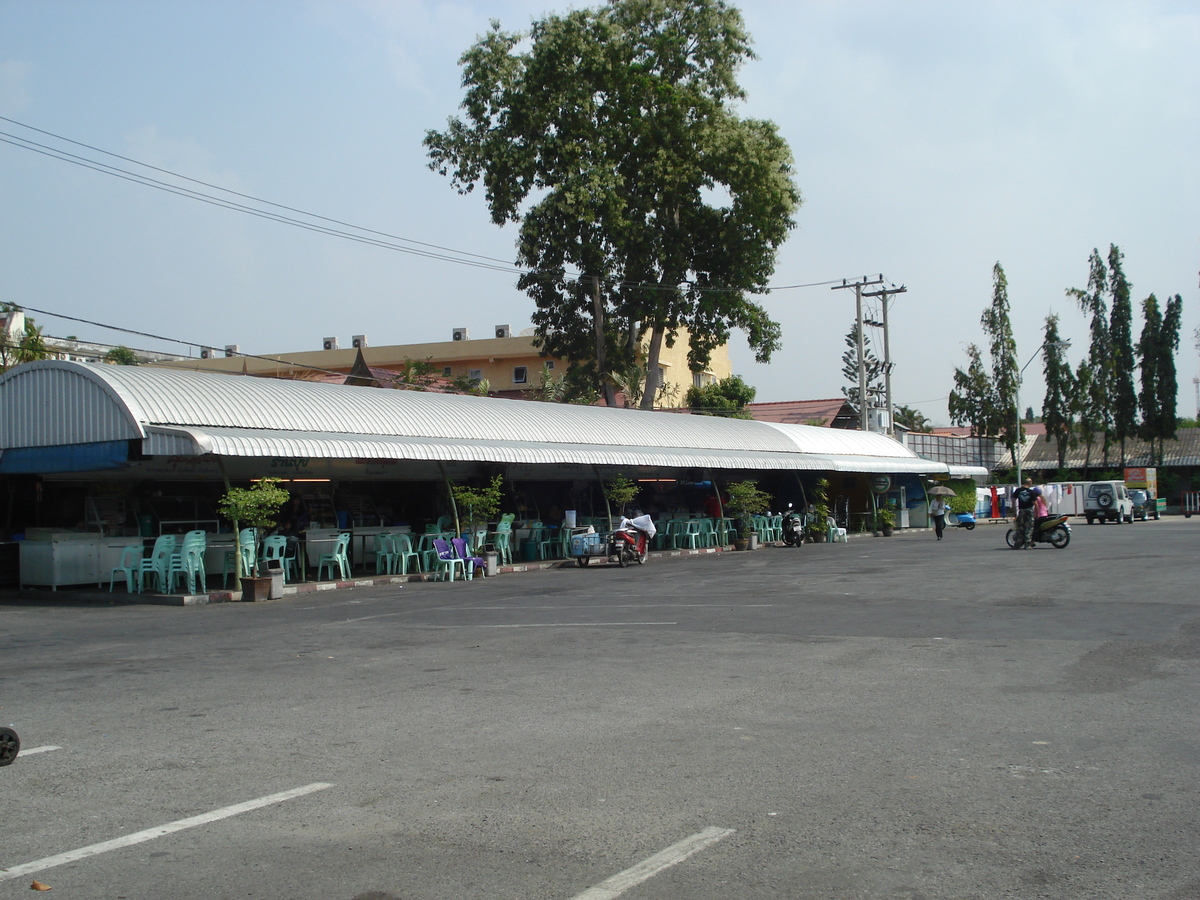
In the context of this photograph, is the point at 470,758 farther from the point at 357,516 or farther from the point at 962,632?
the point at 357,516

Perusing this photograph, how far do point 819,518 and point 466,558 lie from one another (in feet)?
54.6

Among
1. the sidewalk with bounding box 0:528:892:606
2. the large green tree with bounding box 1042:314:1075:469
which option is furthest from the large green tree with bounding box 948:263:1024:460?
the sidewalk with bounding box 0:528:892:606

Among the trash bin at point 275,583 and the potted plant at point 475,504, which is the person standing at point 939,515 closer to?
the potted plant at point 475,504

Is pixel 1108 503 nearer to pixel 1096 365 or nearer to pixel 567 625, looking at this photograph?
pixel 1096 365

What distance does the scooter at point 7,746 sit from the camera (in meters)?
5.93

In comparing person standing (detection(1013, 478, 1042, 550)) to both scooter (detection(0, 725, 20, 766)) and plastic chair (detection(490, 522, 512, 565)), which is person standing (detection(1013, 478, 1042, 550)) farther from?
scooter (detection(0, 725, 20, 766))

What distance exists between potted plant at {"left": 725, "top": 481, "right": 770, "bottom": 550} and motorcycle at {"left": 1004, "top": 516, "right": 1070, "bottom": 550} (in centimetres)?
752

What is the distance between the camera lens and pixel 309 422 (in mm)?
21625

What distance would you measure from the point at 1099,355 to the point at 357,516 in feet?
166

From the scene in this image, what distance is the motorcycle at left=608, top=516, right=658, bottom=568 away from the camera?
985 inches

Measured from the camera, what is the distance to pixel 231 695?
8.52 m

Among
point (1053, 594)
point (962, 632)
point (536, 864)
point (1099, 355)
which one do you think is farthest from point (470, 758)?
point (1099, 355)

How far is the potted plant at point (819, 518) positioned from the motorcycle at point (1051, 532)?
27.9 ft

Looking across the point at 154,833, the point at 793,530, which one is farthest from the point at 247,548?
the point at 793,530
